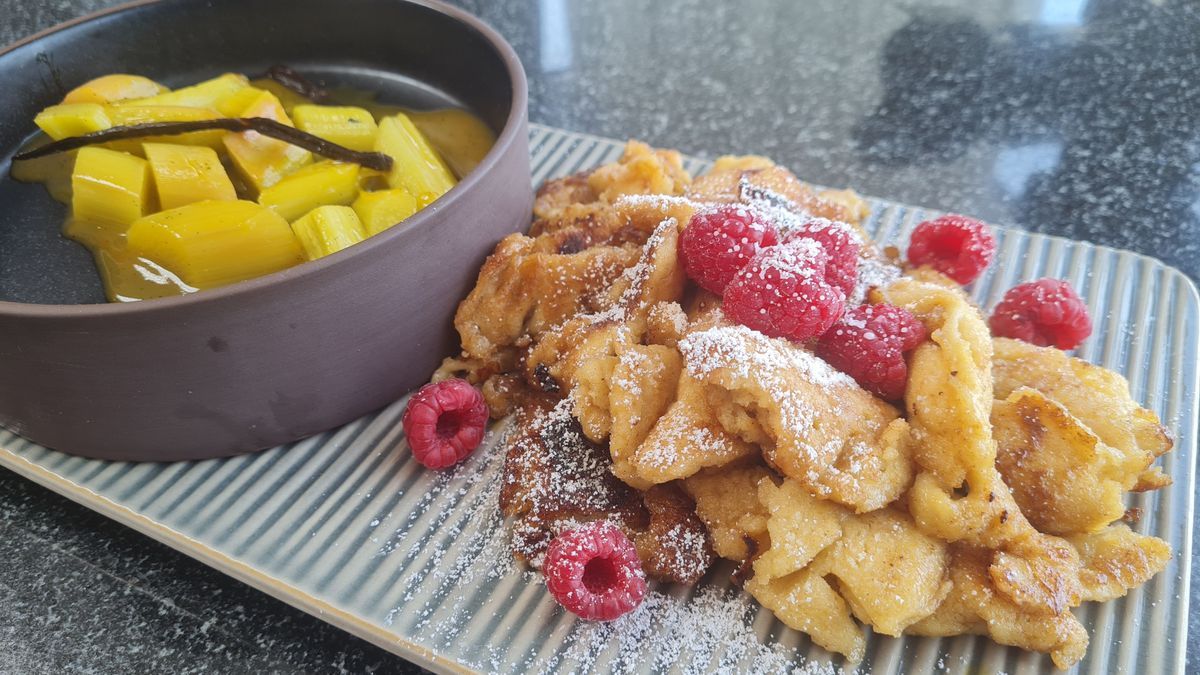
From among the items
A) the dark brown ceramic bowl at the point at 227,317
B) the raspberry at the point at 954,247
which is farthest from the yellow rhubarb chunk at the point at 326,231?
the raspberry at the point at 954,247

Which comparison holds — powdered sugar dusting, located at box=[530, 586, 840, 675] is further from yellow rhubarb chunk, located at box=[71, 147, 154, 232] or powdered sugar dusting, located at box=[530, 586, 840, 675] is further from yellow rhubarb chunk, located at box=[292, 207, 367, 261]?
yellow rhubarb chunk, located at box=[71, 147, 154, 232]

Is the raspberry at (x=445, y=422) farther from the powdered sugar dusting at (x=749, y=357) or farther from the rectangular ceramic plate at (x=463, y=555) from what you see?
the powdered sugar dusting at (x=749, y=357)

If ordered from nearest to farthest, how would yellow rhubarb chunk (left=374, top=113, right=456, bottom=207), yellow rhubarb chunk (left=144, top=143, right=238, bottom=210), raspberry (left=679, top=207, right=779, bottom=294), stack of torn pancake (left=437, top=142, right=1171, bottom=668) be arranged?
stack of torn pancake (left=437, top=142, right=1171, bottom=668) < raspberry (left=679, top=207, right=779, bottom=294) < yellow rhubarb chunk (left=144, top=143, right=238, bottom=210) < yellow rhubarb chunk (left=374, top=113, right=456, bottom=207)

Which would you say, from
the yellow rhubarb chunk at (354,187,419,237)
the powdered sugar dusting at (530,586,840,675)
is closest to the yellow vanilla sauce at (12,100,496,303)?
the yellow rhubarb chunk at (354,187,419,237)

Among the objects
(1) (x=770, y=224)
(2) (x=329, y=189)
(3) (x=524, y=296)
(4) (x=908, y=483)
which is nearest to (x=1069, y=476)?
(4) (x=908, y=483)

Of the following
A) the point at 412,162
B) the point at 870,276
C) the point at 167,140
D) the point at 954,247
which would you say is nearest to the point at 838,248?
the point at 870,276

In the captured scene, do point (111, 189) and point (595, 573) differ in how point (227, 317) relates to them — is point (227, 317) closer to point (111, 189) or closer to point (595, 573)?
point (111, 189)

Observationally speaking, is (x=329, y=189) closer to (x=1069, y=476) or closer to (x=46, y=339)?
(x=46, y=339)
